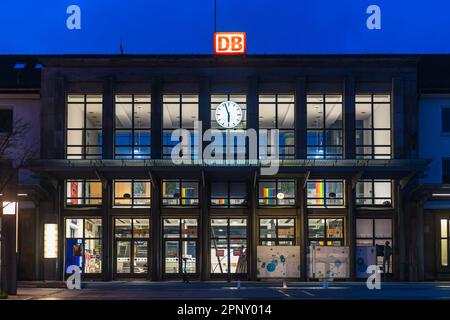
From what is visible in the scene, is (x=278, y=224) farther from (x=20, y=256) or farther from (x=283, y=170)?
(x=20, y=256)

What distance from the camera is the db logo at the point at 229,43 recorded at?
39406 mm

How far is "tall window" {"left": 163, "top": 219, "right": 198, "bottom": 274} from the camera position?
39.0m

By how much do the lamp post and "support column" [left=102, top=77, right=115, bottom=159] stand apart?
1406cm

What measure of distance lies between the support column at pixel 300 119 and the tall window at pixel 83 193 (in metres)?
11.9

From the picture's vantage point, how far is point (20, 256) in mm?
38500

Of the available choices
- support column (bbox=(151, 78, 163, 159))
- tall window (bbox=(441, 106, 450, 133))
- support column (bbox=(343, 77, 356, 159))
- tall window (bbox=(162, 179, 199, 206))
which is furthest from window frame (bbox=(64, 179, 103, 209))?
tall window (bbox=(441, 106, 450, 133))

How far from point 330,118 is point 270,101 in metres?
3.72

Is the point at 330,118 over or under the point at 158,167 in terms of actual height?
over

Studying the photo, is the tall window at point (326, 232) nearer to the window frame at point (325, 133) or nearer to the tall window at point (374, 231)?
the tall window at point (374, 231)

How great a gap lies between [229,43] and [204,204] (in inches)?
379

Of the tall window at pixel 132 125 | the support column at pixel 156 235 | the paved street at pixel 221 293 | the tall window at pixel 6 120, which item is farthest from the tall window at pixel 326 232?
the tall window at pixel 6 120

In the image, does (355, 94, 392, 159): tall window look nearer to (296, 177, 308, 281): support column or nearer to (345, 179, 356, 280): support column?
(345, 179, 356, 280): support column

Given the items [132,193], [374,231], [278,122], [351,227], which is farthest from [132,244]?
[374,231]
